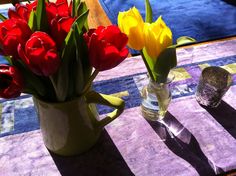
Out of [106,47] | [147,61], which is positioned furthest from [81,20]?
[147,61]

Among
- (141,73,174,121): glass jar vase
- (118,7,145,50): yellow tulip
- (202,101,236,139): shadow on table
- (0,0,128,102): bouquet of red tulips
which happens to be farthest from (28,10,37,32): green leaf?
(202,101,236,139): shadow on table

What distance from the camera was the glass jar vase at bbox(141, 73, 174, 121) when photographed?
2.05 ft

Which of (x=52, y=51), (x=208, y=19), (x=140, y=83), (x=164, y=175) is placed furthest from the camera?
(x=208, y=19)

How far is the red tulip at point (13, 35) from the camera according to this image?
1.46ft

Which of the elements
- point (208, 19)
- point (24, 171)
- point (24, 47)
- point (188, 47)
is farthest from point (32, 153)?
point (208, 19)

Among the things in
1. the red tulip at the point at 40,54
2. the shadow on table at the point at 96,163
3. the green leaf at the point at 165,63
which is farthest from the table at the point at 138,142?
the red tulip at the point at 40,54

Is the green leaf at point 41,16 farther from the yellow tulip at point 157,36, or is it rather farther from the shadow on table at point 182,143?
the shadow on table at point 182,143

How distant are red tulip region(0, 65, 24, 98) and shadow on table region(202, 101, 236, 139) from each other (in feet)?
1.41

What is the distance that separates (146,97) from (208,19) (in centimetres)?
Answer: 54

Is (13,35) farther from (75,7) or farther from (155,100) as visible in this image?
(155,100)

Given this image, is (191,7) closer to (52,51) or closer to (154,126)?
(154,126)

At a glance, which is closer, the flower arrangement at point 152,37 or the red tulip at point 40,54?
the red tulip at point 40,54

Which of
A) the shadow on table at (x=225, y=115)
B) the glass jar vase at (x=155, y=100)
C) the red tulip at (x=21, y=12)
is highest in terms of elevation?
the red tulip at (x=21, y=12)

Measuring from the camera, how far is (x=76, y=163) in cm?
58
